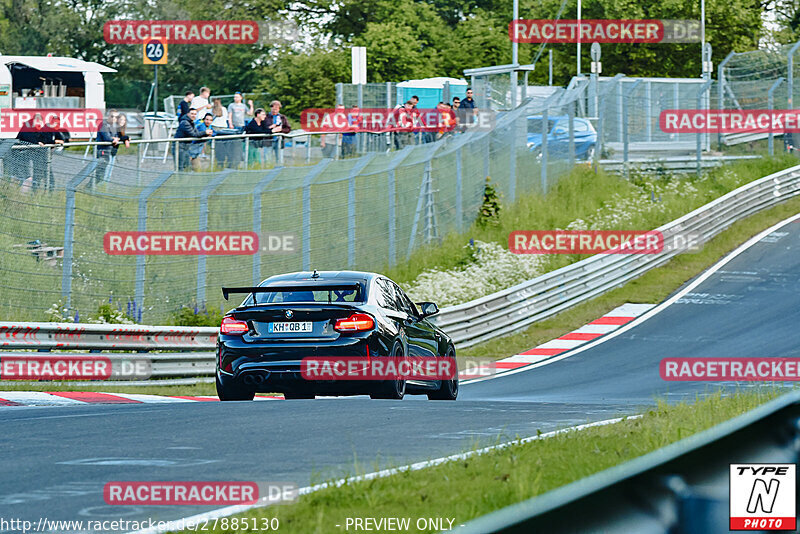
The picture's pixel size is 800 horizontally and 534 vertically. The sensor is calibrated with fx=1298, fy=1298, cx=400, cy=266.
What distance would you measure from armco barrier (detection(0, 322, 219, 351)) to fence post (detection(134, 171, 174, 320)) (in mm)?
988

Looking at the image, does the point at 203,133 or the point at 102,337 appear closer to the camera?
the point at 102,337

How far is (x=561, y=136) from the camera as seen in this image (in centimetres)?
3453

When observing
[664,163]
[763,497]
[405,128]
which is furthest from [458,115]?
[763,497]

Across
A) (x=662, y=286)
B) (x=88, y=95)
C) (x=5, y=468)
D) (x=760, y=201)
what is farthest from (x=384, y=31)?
(x=5, y=468)

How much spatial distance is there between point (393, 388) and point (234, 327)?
168 centimetres

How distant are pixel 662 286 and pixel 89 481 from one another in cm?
2243

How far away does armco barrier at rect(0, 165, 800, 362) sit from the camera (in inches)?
583

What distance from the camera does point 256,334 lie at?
12469 millimetres

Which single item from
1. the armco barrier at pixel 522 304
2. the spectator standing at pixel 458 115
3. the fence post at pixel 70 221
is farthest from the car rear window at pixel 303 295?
the spectator standing at pixel 458 115

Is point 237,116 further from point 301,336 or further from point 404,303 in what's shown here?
point 301,336

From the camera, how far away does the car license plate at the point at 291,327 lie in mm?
12359

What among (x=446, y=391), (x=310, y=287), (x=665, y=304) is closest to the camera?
(x=310, y=287)

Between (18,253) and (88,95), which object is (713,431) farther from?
(88,95)

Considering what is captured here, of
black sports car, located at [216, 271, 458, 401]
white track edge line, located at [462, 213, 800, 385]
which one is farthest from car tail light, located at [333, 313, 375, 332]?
white track edge line, located at [462, 213, 800, 385]
